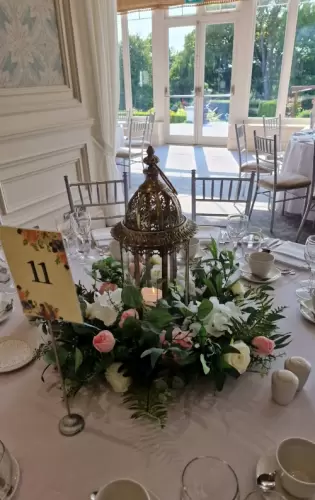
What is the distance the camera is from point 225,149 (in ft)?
21.9

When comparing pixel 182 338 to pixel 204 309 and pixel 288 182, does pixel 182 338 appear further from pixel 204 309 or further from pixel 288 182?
pixel 288 182

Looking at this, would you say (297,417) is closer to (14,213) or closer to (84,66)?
(14,213)

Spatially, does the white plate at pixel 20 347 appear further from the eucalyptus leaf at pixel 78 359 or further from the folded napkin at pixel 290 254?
the folded napkin at pixel 290 254

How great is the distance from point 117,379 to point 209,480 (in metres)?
0.24

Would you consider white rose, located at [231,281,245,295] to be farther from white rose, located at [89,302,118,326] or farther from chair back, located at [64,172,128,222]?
chair back, located at [64,172,128,222]

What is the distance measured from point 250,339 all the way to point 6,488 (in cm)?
52

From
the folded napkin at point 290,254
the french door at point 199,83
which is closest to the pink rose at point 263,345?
the folded napkin at point 290,254

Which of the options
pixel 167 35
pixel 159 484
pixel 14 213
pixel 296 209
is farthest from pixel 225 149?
pixel 159 484

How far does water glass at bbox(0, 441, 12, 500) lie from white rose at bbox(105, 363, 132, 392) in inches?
8.4

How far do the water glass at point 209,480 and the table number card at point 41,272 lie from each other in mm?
303

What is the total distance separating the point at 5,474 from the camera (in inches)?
23.1

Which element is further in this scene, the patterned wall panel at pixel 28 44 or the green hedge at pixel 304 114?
the green hedge at pixel 304 114

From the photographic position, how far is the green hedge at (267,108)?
20.6 ft


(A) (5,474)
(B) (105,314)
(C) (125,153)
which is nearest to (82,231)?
(B) (105,314)
